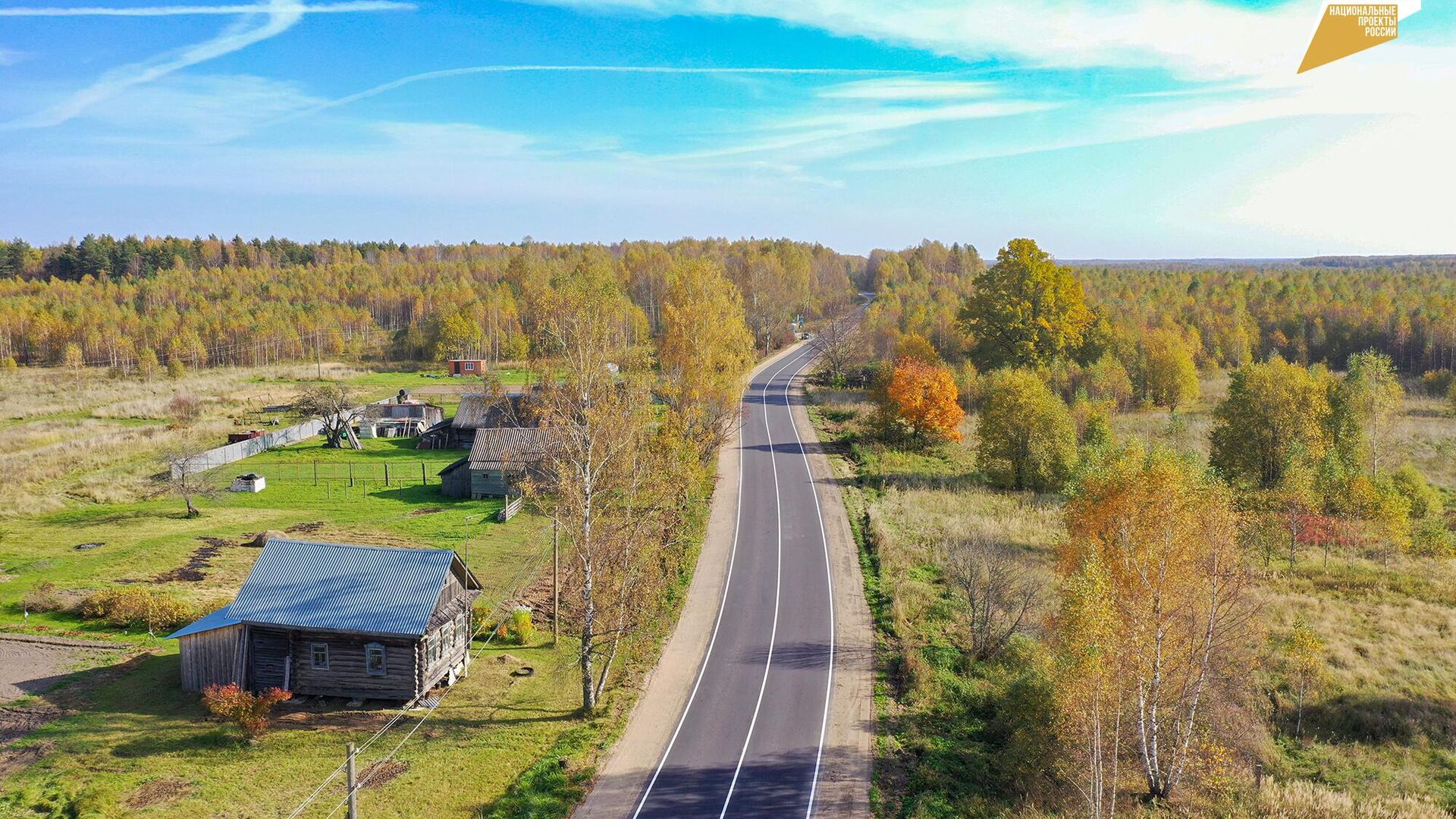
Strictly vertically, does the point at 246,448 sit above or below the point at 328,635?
above

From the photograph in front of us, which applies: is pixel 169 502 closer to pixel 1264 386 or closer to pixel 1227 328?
pixel 1264 386

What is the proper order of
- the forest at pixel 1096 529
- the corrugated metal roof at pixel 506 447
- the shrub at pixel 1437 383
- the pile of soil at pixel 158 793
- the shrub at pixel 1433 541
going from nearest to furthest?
1. the pile of soil at pixel 158 793
2. the forest at pixel 1096 529
3. the shrub at pixel 1433 541
4. the corrugated metal roof at pixel 506 447
5. the shrub at pixel 1437 383

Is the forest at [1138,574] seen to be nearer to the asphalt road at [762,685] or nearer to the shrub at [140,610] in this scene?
the asphalt road at [762,685]

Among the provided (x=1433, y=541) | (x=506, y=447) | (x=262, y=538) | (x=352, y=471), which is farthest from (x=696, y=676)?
(x=1433, y=541)

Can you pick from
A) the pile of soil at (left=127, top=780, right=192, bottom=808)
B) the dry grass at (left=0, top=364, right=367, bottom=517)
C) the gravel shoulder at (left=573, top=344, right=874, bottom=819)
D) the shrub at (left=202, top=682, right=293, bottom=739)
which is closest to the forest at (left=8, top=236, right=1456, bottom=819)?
the gravel shoulder at (left=573, top=344, right=874, bottom=819)

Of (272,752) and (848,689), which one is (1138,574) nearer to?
(848,689)

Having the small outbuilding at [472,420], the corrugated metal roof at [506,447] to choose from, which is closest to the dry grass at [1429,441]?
the corrugated metal roof at [506,447]

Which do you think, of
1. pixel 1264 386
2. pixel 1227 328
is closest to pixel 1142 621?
pixel 1264 386
